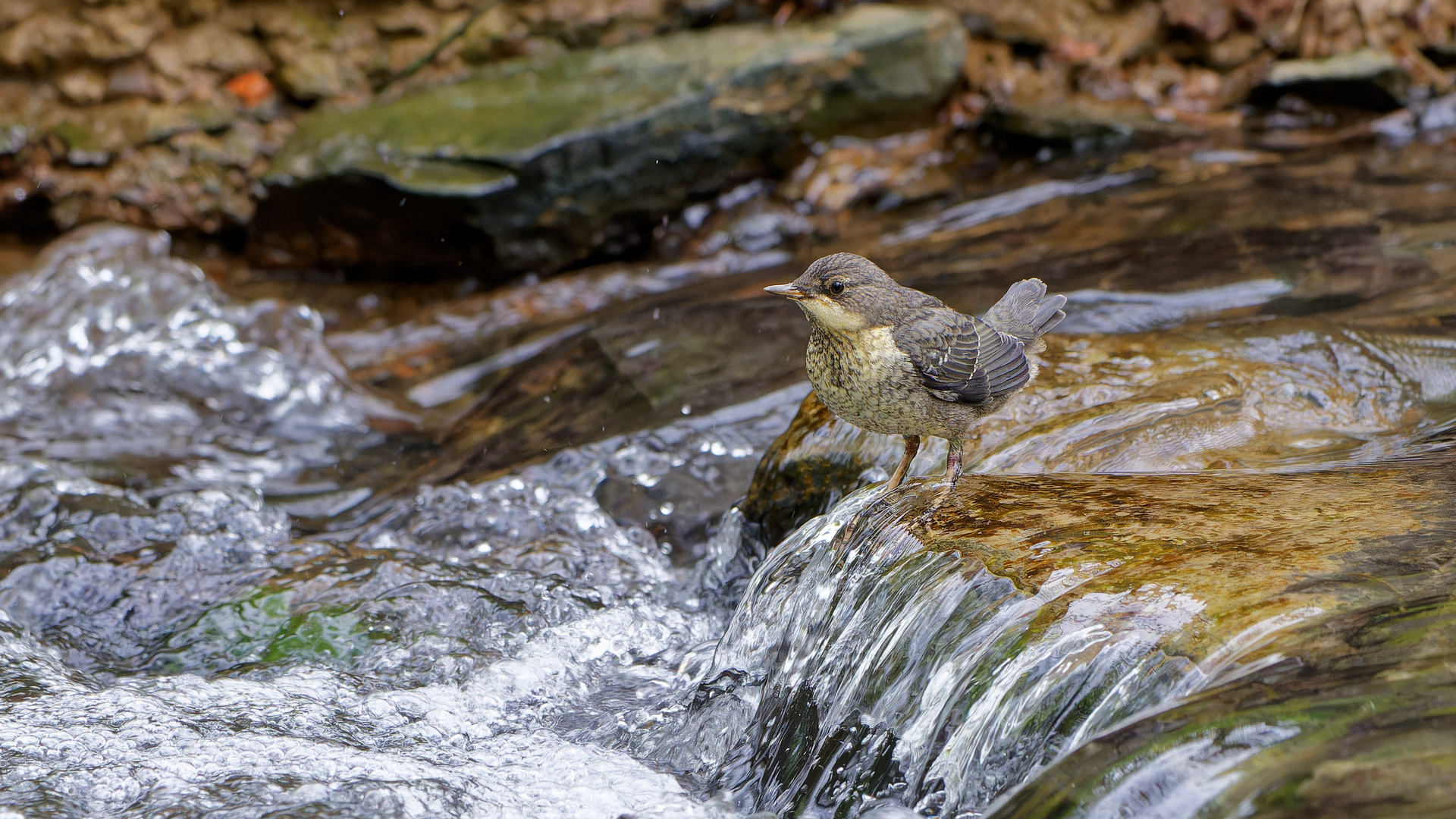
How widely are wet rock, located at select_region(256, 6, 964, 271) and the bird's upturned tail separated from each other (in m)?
3.93

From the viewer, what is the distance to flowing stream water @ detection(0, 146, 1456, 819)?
2.54 m

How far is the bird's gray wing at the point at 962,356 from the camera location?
3340 millimetres

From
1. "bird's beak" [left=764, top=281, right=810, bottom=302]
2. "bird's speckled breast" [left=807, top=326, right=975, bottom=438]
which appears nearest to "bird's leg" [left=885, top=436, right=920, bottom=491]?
"bird's speckled breast" [left=807, top=326, right=975, bottom=438]

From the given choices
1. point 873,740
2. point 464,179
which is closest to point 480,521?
point 873,740

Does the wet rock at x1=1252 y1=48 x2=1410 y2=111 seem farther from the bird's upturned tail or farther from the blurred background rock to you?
the bird's upturned tail

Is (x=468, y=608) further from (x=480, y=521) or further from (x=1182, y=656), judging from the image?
(x=1182, y=656)

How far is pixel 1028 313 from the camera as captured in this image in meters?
3.88

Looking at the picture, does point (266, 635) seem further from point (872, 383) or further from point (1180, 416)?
point (1180, 416)

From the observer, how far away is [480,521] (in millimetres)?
4945

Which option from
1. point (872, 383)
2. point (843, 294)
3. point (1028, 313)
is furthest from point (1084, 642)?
point (1028, 313)

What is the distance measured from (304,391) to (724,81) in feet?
10.9

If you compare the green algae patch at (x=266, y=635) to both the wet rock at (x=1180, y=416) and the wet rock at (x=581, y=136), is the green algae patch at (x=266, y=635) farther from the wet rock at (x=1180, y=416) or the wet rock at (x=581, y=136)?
the wet rock at (x=581, y=136)

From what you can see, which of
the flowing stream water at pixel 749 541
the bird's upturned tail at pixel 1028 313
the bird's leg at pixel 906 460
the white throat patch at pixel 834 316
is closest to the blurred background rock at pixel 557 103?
the flowing stream water at pixel 749 541

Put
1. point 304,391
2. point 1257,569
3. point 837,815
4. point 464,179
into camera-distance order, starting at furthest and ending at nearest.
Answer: point 464,179
point 304,391
point 837,815
point 1257,569
